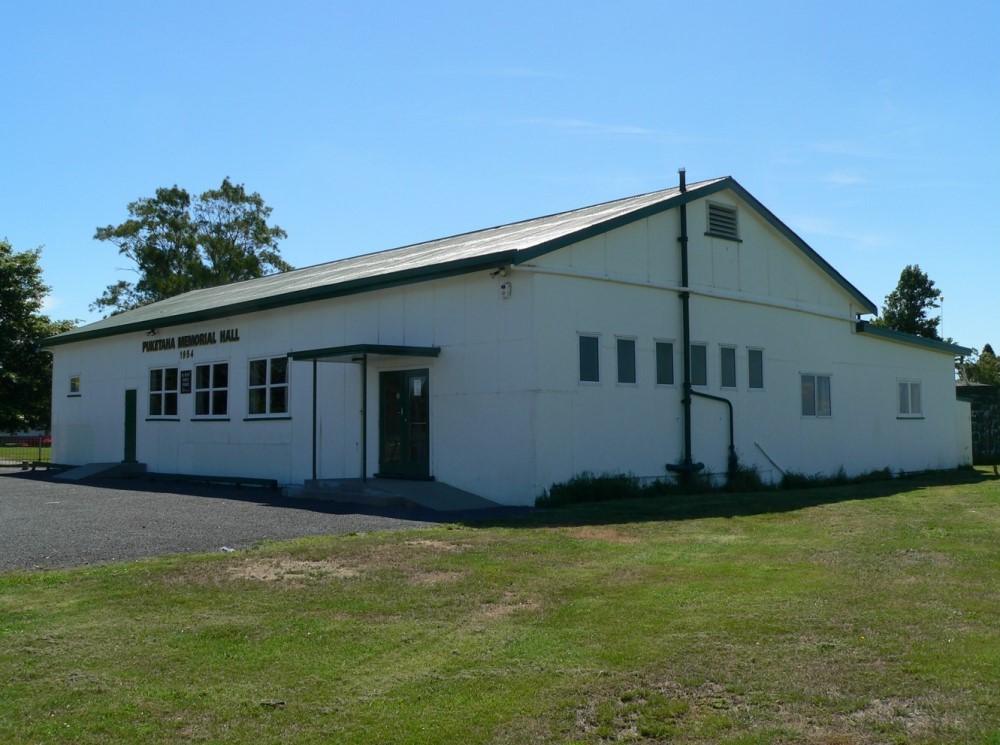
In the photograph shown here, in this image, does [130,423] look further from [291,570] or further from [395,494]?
[291,570]

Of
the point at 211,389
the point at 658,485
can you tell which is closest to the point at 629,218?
the point at 658,485

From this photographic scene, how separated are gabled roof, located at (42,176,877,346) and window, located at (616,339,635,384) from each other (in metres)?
2.10

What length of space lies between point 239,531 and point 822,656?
853cm

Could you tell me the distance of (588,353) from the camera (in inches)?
696

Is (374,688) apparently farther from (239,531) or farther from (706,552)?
(239,531)

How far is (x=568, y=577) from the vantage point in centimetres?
945

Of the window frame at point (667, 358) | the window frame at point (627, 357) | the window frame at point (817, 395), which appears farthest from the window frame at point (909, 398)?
the window frame at point (627, 357)

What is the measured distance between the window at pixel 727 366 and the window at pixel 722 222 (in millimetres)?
2348

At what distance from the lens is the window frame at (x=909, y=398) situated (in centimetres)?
2602

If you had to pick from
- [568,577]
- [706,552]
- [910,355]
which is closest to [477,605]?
[568,577]

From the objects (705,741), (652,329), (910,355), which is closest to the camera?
(705,741)

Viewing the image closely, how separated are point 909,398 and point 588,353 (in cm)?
1273

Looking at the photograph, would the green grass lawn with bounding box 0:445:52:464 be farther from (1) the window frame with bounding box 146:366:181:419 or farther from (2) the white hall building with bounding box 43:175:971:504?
(1) the window frame with bounding box 146:366:181:419

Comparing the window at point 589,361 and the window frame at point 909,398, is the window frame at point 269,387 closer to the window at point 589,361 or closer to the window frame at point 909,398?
the window at point 589,361
